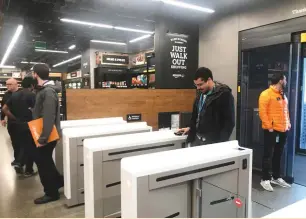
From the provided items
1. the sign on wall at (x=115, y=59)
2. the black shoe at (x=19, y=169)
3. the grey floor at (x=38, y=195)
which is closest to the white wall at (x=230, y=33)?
the grey floor at (x=38, y=195)

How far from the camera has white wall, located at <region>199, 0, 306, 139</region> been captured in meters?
3.97

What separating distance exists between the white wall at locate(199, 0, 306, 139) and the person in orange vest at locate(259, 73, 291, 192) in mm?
1123

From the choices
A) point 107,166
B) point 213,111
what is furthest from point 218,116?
point 107,166

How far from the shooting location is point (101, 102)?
4.29m

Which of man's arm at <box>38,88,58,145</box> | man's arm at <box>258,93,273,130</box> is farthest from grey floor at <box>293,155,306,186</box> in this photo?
man's arm at <box>38,88,58,145</box>

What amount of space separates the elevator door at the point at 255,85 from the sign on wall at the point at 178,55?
1174mm

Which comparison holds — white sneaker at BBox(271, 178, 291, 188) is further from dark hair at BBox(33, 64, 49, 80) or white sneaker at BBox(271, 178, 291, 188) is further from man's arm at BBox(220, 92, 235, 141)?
dark hair at BBox(33, 64, 49, 80)

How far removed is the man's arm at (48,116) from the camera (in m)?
2.88

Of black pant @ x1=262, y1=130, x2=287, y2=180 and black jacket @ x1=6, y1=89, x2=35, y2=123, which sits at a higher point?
black jacket @ x1=6, y1=89, x2=35, y2=123

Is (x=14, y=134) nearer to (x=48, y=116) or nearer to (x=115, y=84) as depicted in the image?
(x=48, y=116)

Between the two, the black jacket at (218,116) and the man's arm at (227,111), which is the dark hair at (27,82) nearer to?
the black jacket at (218,116)

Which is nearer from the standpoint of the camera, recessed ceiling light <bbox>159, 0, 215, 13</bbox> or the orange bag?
the orange bag

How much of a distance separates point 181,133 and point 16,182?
9.42ft

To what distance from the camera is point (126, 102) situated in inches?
180
